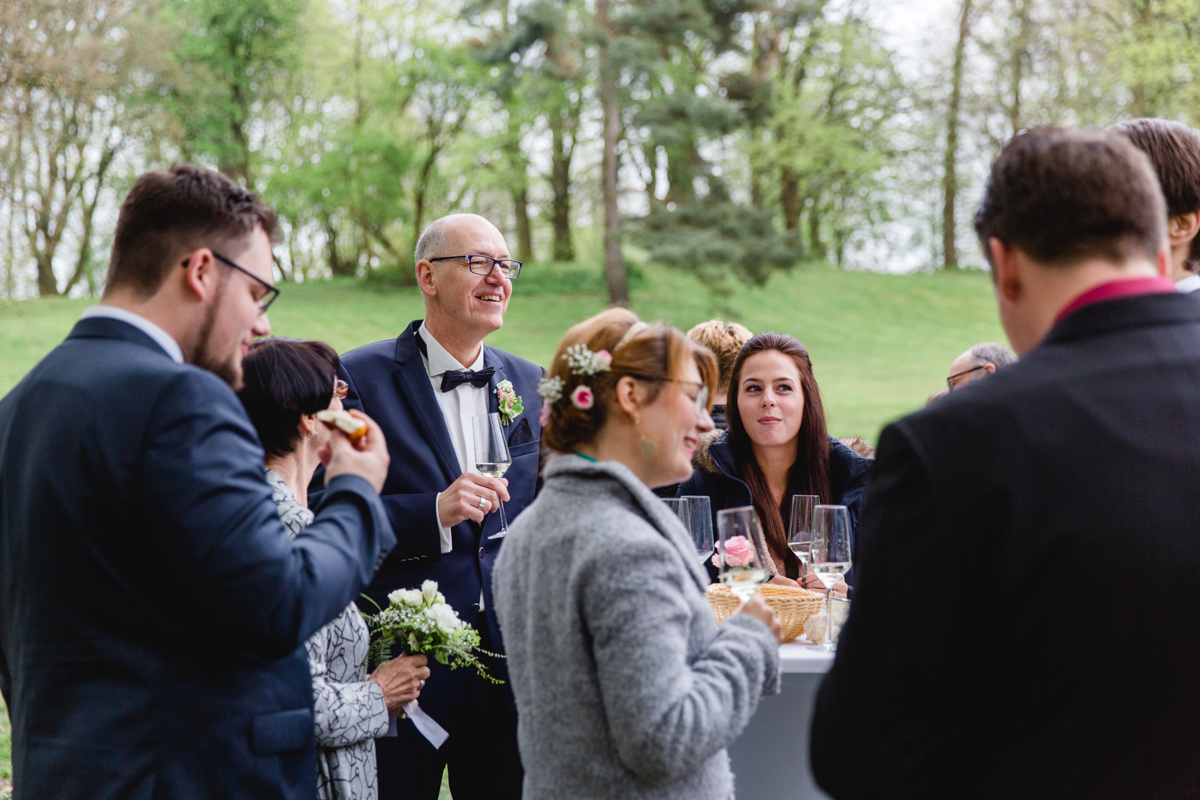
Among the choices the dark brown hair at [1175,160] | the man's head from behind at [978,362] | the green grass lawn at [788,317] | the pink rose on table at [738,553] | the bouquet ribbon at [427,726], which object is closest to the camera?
the pink rose on table at [738,553]

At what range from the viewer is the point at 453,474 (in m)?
3.63

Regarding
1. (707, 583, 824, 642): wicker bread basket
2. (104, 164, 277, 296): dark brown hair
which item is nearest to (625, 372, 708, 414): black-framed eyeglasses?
(104, 164, 277, 296): dark brown hair

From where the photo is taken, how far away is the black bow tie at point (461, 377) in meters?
3.74

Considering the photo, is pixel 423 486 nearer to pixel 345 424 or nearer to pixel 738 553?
pixel 345 424

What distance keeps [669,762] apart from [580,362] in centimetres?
81

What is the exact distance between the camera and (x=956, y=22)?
27.2 meters

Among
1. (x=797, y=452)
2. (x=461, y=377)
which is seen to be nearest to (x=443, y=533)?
(x=461, y=377)

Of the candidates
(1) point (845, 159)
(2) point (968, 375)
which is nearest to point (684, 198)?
(1) point (845, 159)

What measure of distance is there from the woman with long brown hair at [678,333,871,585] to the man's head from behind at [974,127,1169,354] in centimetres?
231

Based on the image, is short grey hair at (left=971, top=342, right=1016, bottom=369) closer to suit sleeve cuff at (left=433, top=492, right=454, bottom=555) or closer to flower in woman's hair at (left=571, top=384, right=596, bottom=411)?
suit sleeve cuff at (left=433, top=492, right=454, bottom=555)

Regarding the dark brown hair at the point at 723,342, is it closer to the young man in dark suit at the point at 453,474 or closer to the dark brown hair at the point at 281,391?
the young man in dark suit at the point at 453,474

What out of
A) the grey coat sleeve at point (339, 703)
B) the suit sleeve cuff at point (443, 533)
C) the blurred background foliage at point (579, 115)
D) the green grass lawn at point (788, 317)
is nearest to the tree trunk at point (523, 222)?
the blurred background foliage at point (579, 115)

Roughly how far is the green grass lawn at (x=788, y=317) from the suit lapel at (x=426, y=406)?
38.3 ft

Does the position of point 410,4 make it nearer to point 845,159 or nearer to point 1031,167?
point 845,159
